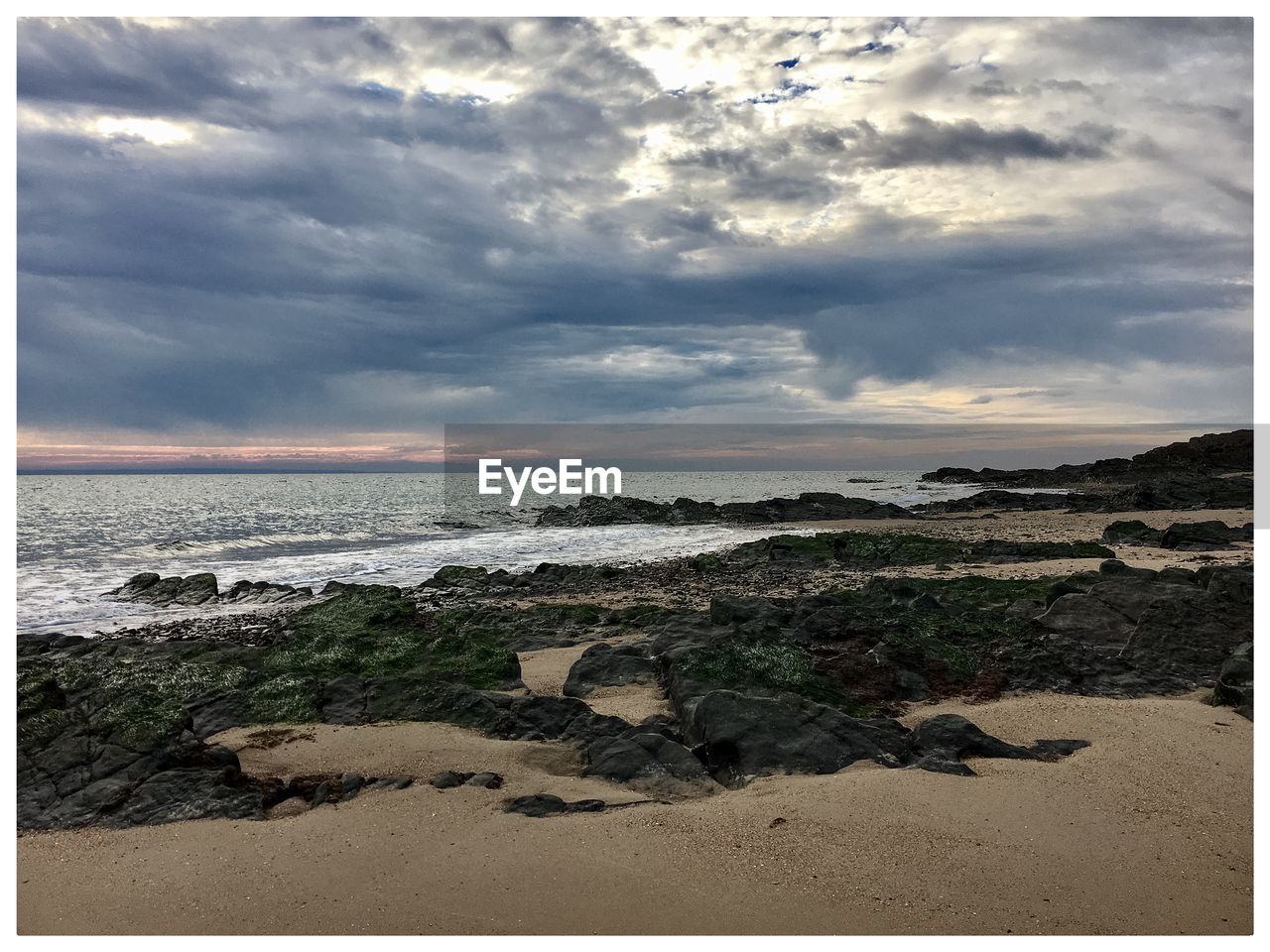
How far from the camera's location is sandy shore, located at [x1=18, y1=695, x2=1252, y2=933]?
205 inches

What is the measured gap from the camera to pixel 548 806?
22.4ft

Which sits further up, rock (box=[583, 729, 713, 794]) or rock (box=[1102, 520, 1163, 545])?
rock (box=[1102, 520, 1163, 545])

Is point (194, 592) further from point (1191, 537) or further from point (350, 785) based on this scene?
point (1191, 537)

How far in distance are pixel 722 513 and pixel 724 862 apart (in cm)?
5601

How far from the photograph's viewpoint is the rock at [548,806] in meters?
6.76

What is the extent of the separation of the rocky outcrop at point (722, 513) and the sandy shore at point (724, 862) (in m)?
50.3

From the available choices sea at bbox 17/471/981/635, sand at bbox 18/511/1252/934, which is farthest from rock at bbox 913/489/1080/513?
sand at bbox 18/511/1252/934

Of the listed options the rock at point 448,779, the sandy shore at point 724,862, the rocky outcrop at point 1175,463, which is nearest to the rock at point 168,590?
the rock at point 448,779

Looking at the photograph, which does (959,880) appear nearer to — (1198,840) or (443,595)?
(1198,840)

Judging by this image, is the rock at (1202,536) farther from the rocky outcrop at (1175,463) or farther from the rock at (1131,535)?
the rocky outcrop at (1175,463)

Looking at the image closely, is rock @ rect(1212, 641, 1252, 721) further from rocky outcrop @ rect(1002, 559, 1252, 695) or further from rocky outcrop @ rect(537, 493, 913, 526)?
rocky outcrop @ rect(537, 493, 913, 526)

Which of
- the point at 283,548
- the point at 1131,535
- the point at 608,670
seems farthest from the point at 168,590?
the point at 1131,535

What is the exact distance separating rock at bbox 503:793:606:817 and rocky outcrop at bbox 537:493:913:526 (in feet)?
165

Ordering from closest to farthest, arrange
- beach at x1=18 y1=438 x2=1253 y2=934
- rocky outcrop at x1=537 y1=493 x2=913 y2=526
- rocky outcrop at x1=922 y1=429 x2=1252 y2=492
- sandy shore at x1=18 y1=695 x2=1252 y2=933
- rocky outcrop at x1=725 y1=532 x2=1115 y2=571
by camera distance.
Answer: sandy shore at x1=18 y1=695 x2=1252 y2=933 → beach at x1=18 y1=438 x2=1253 y2=934 → rocky outcrop at x1=725 y1=532 x2=1115 y2=571 → rocky outcrop at x1=537 y1=493 x2=913 y2=526 → rocky outcrop at x1=922 y1=429 x2=1252 y2=492
